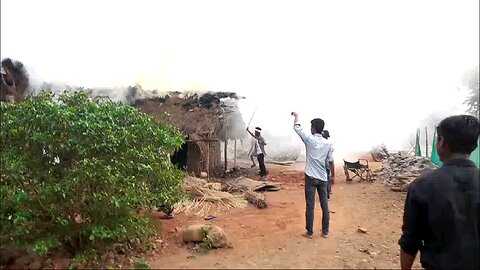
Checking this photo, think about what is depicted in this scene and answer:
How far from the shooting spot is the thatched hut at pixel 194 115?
41.6ft

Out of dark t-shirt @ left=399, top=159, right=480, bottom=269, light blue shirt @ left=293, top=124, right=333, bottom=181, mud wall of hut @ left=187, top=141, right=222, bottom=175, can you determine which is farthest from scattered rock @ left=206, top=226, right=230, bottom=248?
mud wall of hut @ left=187, top=141, right=222, bottom=175

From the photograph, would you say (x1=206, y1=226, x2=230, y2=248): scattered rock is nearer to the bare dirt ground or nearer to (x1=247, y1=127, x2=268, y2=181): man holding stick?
the bare dirt ground

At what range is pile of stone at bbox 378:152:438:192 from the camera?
11.0 meters

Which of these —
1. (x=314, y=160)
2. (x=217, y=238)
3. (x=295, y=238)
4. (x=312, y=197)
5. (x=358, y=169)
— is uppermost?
(x=314, y=160)

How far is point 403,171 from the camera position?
1223 cm

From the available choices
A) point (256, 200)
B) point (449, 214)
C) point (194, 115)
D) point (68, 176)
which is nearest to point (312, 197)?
point (256, 200)

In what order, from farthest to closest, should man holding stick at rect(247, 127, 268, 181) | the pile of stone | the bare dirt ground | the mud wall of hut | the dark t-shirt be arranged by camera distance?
man holding stick at rect(247, 127, 268, 181)
the mud wall of hut
the pile of stone
the bare dirt ground
the dark t-shirt

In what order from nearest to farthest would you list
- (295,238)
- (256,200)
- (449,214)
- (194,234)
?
(449,214), (194,234), (295,238), (256,200)

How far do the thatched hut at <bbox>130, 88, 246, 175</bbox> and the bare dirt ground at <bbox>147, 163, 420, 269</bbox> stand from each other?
3.45 m

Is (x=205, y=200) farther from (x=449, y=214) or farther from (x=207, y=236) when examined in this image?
(x=449, y=214)

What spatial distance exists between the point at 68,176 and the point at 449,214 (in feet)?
12.0

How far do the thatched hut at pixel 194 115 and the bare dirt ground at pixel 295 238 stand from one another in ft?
11.3

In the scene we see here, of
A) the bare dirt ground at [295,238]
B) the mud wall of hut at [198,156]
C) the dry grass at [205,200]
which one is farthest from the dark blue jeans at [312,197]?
the mud wall of hut at [198,156]

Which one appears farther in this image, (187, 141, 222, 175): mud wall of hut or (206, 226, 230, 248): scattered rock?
(187, 141, 222, 175): mud wall of hut
